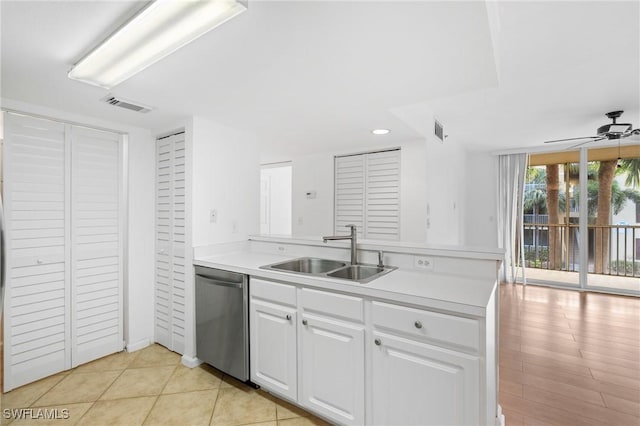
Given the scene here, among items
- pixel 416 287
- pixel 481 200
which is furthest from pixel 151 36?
pixel 481 200

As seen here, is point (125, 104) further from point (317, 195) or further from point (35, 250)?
point (317, 195)

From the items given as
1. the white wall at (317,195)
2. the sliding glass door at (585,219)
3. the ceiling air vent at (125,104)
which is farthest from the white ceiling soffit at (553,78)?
the ceiling air vent at (125,104)

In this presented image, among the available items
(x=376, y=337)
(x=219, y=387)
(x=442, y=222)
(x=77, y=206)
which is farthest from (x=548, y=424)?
(x=77, y=206)

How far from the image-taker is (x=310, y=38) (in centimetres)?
138

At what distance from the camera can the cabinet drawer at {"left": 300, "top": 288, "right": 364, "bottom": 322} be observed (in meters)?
1.68

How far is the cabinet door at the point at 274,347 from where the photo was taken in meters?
1.94

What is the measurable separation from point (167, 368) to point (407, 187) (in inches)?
114

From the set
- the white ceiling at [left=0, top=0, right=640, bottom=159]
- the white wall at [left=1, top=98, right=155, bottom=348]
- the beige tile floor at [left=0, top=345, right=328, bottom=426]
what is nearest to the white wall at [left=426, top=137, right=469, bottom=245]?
the white ceiling at [left=0, top=0, right=640, bottom=159]

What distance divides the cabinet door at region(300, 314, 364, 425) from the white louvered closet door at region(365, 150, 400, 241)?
2.02m

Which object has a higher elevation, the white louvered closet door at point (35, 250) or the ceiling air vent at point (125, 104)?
the ceiling air vent at point (125, 104)

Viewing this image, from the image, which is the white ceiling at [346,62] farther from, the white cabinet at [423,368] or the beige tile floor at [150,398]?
the beige tile floor at [150,398]

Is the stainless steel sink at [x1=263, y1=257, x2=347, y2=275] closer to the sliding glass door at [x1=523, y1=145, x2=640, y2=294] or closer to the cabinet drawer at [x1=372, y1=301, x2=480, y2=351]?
the cabinet drawer at [x1=372, y1=301, x2=480, y2=351]

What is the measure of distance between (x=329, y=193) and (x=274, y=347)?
243 centimetres

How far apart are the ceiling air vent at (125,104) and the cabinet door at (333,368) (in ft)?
6.34
